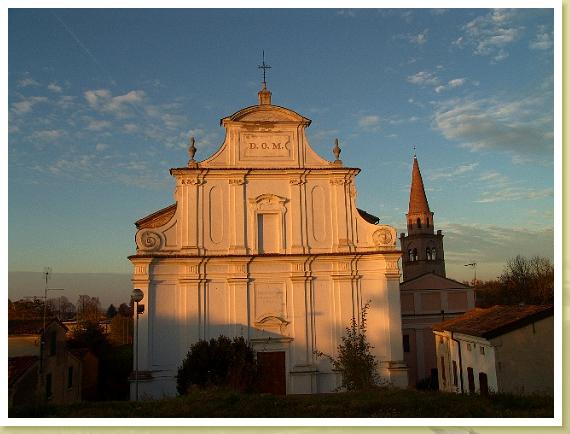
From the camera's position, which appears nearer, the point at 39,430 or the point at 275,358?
the point at 39,430

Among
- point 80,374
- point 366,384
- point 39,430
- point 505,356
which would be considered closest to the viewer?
point 39,430

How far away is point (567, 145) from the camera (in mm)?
8859

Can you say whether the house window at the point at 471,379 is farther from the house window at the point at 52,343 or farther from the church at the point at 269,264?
the house window at the point at 52,343

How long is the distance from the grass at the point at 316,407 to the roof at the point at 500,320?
4.88 metres

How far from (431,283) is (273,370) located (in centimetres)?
1599

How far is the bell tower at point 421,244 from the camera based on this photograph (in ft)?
154

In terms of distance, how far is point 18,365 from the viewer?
626 inches

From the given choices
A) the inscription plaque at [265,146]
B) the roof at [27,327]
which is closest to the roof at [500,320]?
the inscription plaque at [265,146]

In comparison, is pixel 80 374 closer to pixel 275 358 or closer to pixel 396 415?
pixel 275 358

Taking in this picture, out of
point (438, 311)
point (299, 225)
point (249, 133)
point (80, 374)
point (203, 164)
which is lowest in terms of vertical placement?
point (80, 374)

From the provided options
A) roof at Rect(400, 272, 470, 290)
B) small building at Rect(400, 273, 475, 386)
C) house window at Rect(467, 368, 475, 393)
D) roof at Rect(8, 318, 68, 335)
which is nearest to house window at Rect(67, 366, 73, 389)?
roof at Rect(8, 318, 68, 335)

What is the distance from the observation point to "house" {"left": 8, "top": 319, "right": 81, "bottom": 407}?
1533 cm

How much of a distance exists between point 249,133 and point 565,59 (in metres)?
11.5
